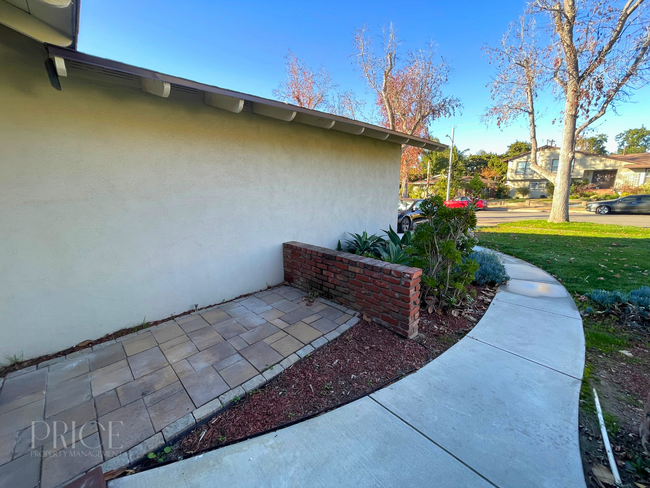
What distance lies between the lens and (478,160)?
36.9m

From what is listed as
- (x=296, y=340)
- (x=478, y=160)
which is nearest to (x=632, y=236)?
(x=296, y=340)

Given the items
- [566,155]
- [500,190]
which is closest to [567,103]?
[566,155]

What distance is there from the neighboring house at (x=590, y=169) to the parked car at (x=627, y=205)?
10.5 metres

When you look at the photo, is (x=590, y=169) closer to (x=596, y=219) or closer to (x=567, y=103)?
(x=596, y=219)

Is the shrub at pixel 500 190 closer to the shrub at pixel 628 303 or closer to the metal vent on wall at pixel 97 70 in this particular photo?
the shrub at pixel 628 303

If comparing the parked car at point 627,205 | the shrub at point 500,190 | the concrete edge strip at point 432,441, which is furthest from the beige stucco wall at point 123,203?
the shrub at point 500,190

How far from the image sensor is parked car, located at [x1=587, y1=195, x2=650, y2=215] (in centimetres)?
1527

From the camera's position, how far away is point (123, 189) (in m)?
2.81

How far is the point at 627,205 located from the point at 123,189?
947 inches

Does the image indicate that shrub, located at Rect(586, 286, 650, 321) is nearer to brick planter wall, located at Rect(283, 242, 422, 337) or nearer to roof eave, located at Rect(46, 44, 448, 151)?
brick planter wall, located at Rect(283, 242, 422, 337)

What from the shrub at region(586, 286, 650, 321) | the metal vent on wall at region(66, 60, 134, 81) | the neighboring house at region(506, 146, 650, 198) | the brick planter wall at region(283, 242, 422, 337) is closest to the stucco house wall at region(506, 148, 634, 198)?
the neighboring house at region(506, 146, 650, 198)

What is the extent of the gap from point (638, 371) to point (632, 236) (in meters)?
8.91

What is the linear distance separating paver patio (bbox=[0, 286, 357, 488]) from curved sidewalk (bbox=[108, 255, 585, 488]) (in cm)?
34

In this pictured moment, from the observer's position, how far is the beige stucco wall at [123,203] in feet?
7.74
